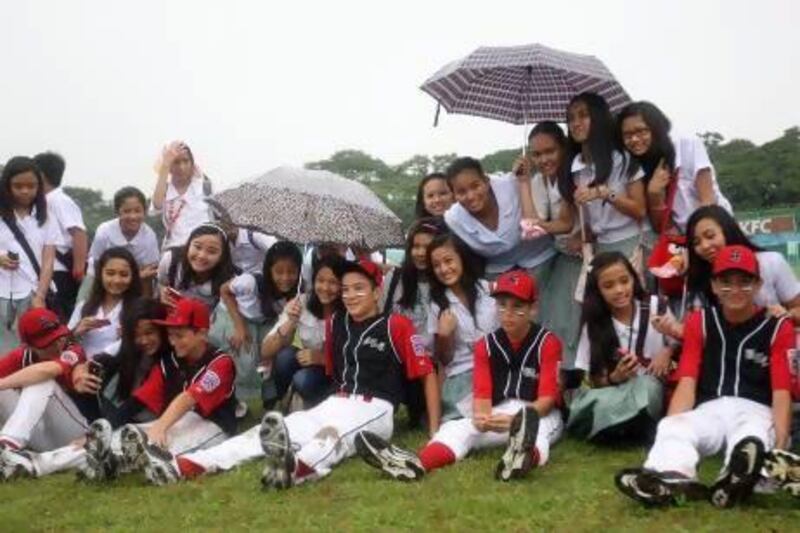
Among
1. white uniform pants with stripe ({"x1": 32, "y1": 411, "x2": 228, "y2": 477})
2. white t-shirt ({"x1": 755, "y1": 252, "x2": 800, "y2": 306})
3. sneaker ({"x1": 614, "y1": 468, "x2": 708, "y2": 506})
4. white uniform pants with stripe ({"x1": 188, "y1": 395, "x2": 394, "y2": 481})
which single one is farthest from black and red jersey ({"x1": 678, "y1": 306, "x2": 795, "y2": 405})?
white uniform pants with stripe ({"x1": 32, "y1": 411, "x2": 228, "y2": 477})

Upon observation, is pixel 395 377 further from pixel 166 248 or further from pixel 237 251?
pixel 166 248

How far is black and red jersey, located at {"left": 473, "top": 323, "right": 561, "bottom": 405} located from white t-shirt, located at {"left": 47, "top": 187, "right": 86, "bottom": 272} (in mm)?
3653

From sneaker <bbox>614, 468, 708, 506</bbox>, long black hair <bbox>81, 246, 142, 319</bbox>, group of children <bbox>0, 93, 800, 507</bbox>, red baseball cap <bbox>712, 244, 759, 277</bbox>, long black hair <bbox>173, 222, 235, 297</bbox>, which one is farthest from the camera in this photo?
long black hair <bbox>173, 222, 235, 297</bbox>

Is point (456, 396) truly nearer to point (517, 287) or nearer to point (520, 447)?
point (517, 287)

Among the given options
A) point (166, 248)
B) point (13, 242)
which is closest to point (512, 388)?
point (166, 248)

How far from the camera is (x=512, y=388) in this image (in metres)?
5.06

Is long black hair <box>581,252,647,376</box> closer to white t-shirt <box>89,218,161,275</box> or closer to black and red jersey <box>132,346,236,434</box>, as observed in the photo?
black and red jersey <box>132,346,236,434</box>

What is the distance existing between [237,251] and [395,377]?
207cm

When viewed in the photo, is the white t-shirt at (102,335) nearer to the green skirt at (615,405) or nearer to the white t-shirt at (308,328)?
the white t-shirt at (308,328)

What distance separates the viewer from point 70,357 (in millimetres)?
5484

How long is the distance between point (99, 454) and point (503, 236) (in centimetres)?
281

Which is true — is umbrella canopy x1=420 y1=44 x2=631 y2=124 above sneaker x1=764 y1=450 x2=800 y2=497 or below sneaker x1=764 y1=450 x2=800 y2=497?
above

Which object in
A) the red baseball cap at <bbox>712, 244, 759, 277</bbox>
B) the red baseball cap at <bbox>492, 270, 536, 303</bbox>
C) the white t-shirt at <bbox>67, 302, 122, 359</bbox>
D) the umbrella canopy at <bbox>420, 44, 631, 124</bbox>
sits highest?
the umbrella canopy at <bbox>420, 44, 631, 124</bbox>

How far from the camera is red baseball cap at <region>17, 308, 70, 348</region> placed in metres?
5.51
